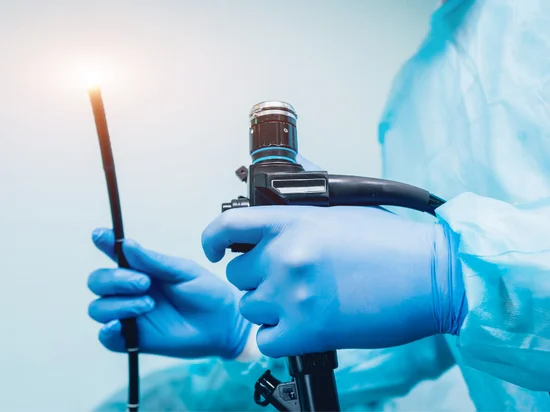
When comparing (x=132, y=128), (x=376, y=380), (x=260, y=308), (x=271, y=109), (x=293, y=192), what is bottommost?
(x=376, y=380)

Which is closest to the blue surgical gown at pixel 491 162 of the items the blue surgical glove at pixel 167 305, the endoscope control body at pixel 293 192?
the endoscope control body at pixel 293 192

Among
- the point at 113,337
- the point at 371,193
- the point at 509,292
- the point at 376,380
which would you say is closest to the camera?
the point at 509,292

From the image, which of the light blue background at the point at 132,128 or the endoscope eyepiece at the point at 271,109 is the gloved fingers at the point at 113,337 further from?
the endoscope eyepiece at the point at 271,109

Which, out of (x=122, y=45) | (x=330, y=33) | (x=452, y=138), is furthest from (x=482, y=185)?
(x=122, y=45)

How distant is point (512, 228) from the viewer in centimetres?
48

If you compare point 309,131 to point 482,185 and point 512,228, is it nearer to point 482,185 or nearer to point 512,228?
point 482,185

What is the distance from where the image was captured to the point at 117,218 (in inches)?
24.0

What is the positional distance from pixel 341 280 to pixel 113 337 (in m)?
0.39

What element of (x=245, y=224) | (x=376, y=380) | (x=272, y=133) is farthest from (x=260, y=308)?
(x=376, y=380)

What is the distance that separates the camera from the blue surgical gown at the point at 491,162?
1.51 ft

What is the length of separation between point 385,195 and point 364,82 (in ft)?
1.75

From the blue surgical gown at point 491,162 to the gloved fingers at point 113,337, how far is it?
0.49 metres

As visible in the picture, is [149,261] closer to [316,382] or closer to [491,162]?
[316,382]

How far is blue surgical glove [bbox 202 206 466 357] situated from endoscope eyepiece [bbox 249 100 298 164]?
0.22 ft
